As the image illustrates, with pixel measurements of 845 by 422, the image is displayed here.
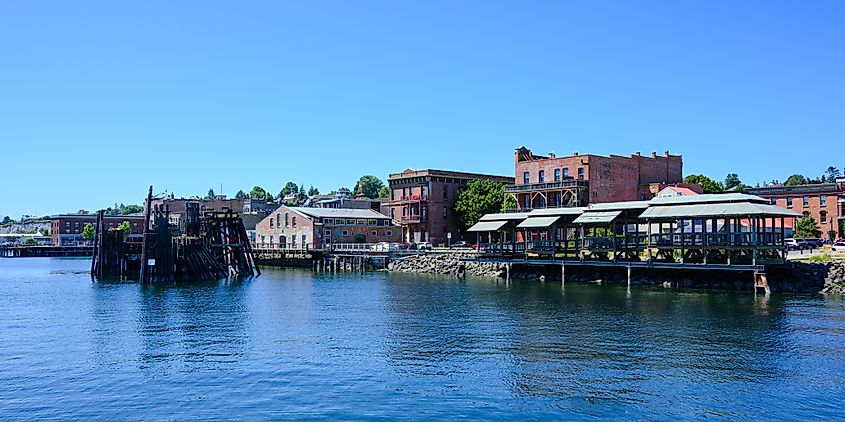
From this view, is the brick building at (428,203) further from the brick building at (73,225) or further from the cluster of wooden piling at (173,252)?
the brick building at (73,225)

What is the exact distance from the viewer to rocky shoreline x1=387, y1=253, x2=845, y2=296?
46844 mm

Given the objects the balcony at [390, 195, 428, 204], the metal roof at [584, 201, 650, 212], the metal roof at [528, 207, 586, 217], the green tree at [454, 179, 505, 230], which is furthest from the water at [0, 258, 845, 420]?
the balcony at [390, 195, 428, 204]

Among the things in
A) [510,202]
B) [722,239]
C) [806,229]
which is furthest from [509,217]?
[806,229]

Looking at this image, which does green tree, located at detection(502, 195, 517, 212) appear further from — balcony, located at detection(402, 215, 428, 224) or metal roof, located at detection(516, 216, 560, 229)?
metal roof, located at detection(516, 216, 560, 229)

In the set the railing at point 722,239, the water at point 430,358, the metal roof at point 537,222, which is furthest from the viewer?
the metal roof at point 537,222

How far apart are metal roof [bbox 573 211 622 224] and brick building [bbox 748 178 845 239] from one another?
3720 cm

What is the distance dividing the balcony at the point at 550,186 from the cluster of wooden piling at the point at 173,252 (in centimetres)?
3058

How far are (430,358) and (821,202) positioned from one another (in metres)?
71.2

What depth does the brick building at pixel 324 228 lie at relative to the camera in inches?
3728

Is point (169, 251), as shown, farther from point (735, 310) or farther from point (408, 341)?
point (735, 310)

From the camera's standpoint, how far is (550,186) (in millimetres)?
81938

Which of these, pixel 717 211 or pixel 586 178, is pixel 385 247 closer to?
pixel 586 178

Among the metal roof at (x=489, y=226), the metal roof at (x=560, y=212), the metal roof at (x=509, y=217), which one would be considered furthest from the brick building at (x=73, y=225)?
the metal roof at (x=560, y=212)

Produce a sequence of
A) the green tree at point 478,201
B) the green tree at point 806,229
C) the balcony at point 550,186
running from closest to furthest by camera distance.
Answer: the green tree at point 806,229, the balcony at point 550,186, the green tree at point 478,201
